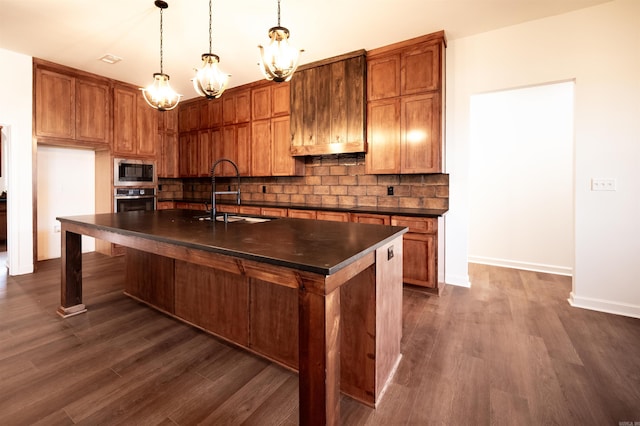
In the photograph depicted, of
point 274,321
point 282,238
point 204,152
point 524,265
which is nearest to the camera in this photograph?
point 282,238

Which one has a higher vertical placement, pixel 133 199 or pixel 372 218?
pixel 133 199

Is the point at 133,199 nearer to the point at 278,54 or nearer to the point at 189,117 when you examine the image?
the point at 189,117

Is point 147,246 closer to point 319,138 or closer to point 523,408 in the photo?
point 523,408

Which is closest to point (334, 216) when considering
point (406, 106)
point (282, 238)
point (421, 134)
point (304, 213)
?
point (304, 213)

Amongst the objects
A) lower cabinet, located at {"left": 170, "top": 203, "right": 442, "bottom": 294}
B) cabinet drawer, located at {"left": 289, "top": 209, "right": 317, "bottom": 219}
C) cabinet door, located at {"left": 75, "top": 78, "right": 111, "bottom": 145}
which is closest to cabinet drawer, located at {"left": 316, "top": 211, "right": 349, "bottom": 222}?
cabinet drawer, located at {"left": 289, "top": 209, "right": 317, "bottom": 219}

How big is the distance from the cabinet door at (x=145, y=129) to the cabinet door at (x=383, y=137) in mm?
3893

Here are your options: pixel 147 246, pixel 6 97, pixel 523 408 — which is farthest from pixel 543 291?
pixel 6 97

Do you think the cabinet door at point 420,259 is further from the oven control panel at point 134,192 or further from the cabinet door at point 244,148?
the oven control panel at point 134,192

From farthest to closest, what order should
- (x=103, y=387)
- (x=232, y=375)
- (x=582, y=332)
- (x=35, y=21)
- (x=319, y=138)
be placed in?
(x=319, y=138) < (x=35, y=21) < (x=582, y=332) < (x=232, y=375) < (x=103, y=387)

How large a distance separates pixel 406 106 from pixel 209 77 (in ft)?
7.08

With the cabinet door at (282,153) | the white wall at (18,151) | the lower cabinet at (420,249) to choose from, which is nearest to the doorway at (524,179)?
the lower cabinet at (420,249)

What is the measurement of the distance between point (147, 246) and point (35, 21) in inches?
123

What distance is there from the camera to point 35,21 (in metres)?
3.04

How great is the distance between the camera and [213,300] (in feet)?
7.17
